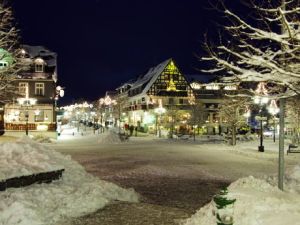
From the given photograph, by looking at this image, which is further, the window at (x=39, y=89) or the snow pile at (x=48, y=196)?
the window at (x=39, y=89)

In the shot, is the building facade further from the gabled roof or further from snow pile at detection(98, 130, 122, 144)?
snow pile at detection(98, 130, 122, 144)

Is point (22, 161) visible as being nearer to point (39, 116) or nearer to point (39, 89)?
point (39, 116)

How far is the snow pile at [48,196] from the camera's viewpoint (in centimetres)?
946

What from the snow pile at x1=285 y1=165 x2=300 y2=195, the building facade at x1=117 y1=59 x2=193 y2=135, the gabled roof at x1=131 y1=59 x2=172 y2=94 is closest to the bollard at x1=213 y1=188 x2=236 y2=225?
the snow pile at x1=285 y1=165 x2=300 y2=195

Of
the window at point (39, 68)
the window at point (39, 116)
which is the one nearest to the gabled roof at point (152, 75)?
the window at point (39, 68)

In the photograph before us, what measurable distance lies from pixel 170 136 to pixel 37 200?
41286 millimetres

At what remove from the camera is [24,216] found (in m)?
9.27

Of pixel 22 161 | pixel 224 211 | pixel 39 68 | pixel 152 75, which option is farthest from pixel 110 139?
pixel 224 211

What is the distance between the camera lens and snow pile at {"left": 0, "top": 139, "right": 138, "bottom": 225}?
9461 millimetres

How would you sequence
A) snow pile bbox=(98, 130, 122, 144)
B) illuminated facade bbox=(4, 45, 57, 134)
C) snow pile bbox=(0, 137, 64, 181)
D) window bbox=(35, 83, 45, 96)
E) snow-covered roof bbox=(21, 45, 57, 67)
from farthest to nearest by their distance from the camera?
snow-covered roof bbox=(21, 45, 57, 67)
window bbox=(35, 83, 45, 96)
illuminated facade bbox=(4, 45, 57, 134)
snow pile bbox=(98, 130, 122, 144)
snow pile bbox=(0, 137, 64, 181)

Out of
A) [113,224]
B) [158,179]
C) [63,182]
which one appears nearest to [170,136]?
[158,179]

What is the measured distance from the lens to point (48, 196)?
35.8ft

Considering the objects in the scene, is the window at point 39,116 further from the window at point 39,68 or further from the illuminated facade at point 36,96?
the window at point 39,68

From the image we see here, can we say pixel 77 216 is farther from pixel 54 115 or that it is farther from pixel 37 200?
pixel 54 115
